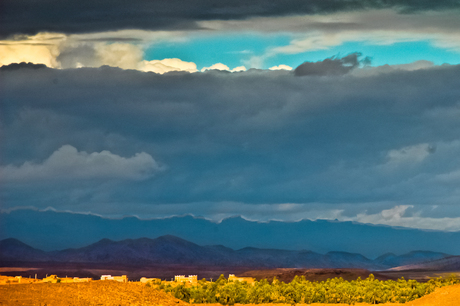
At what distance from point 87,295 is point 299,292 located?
17623mm

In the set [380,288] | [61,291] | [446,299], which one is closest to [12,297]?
[61,291]

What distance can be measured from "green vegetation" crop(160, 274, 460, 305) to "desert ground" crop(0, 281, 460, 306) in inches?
165

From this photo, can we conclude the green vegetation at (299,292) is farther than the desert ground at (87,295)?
Yes

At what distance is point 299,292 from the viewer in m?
43.4

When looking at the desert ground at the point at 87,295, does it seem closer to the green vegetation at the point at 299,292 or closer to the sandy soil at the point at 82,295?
the sandy soil at the point at 82,295

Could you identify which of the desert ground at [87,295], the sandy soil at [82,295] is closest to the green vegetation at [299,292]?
the desert ground at [87,295]

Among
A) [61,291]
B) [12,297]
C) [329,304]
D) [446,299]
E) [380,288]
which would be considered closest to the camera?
[12,297]

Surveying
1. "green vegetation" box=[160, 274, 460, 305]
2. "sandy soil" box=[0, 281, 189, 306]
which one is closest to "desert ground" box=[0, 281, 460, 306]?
"sandy soil" box=[0, 281, 189, 306]

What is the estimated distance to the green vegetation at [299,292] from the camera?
4044 cm

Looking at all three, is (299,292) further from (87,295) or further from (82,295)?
(82,295)

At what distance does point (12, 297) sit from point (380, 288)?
90.8ft

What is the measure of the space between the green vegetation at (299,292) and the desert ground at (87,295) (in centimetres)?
420

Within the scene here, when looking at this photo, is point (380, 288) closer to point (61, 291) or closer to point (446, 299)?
point (446, 299)

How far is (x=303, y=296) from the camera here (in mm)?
43312
